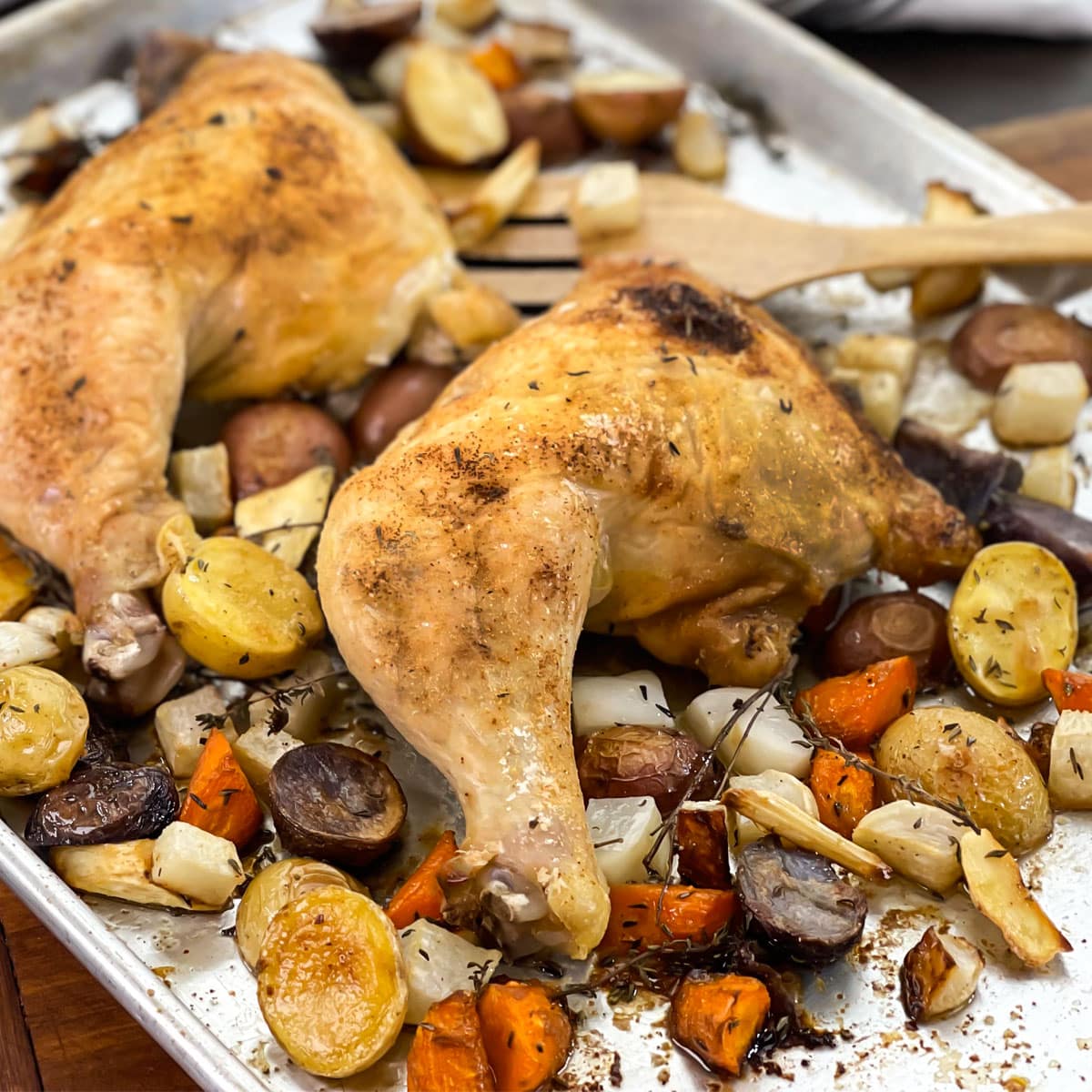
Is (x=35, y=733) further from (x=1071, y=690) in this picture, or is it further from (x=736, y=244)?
(x=736, y=244)

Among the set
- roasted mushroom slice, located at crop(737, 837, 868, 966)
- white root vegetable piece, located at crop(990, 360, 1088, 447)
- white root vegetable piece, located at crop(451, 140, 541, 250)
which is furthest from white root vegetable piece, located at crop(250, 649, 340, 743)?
white root vegetable piece, located at crop(990, 360, 1088, 447)

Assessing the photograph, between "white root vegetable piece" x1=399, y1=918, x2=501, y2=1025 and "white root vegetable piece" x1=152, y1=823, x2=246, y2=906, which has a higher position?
"white root vegetable piece" x1=152, y1=823, x2=246, y2=906

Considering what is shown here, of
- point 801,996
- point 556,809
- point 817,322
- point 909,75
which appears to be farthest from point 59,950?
point 909,75

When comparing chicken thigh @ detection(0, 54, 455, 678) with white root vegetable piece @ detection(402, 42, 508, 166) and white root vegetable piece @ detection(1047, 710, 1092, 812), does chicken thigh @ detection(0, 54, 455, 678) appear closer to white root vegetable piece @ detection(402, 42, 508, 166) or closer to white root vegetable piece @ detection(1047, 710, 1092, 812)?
white root vegetable piece @ detection(402, 42, 508, 166)

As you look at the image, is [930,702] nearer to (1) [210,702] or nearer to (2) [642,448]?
(2) [642,448]

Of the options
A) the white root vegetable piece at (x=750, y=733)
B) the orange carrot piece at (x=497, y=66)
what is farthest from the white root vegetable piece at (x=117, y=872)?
the orange carrot piece at (x=497, y=66)

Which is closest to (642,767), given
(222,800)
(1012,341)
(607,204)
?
(222,800)
